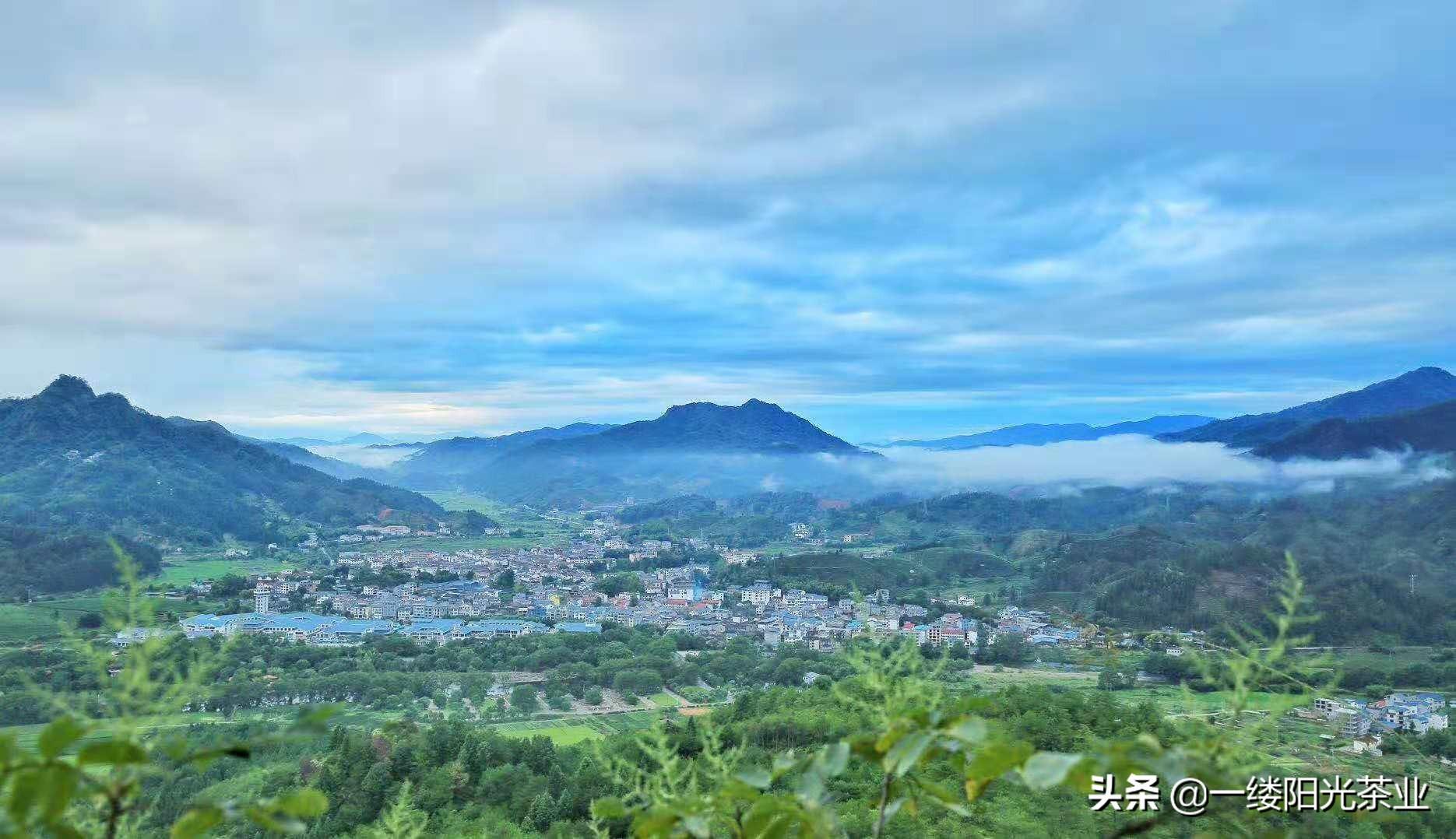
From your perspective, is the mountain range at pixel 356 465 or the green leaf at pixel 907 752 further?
the mountain range at pixel 356 465

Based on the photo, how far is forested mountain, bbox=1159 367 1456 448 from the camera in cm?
11962

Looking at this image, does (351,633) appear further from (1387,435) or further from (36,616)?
(1387,435)

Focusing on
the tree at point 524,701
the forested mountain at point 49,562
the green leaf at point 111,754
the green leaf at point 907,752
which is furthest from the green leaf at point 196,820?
the forested mountain at point 49,562

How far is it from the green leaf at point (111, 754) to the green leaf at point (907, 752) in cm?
95

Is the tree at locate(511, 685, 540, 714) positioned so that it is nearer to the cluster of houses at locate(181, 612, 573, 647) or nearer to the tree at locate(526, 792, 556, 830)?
the cluster of houses at locate(181, 612, 573, 647)

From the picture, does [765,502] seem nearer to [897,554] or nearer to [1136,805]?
[897,554]

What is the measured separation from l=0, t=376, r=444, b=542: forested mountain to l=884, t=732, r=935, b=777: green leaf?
238ft

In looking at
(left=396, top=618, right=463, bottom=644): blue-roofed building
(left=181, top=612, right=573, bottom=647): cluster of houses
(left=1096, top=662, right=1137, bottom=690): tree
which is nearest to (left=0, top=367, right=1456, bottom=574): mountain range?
(left=181, top=612, right=573, bottom=647): cluster of houses

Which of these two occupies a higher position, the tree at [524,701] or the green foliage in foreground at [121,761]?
the green foliage in foreground at [121,761]

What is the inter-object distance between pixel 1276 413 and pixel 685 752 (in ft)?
556

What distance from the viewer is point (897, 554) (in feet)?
217

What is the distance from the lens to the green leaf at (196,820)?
3.39ft

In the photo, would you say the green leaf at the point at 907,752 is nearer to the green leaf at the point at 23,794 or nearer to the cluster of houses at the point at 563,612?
the green leaf at the point at 23,794

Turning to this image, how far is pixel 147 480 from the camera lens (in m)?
70.5
